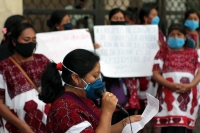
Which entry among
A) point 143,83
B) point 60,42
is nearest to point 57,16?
point 60,42

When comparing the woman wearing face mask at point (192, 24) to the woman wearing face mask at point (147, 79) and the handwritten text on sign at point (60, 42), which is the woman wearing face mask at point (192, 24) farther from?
the handwritten text on sign at point (60, 42)

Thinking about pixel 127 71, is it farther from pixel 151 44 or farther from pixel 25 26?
pixel 25 26

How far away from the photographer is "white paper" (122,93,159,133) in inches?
105

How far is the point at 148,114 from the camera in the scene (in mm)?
Answer: 2723

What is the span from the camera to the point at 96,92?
2.54 meters

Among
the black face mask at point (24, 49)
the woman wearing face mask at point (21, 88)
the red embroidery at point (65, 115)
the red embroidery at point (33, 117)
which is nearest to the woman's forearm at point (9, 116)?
the woman wearing face mask at point (21, 88)

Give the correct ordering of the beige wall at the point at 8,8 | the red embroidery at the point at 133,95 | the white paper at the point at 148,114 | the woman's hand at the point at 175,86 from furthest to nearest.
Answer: the beige wall at the point at 8,8 → the red embroidery at the point at 133,95 → the woman's hand at the point at 175,86 → the white paper at the point at 148,114

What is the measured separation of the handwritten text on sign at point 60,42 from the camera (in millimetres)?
4648

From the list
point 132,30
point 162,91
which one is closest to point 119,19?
point 132,30

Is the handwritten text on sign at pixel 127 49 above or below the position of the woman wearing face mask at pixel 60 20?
below

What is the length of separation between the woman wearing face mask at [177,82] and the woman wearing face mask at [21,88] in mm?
1574

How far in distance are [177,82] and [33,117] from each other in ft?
5.89

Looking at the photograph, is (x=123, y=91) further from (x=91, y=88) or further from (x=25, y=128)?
(x=91, y=88)

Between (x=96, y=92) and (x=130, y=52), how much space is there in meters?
2.64
